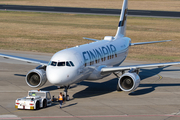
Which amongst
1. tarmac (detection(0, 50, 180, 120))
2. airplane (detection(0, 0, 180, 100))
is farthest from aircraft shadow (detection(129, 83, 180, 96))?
airplane (detection(0, 0, 180, 100))

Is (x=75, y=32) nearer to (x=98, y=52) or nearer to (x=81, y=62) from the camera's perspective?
(x=98, y=52)

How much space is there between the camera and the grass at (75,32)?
65.6 meters

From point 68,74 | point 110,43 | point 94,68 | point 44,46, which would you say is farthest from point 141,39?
point 68,74

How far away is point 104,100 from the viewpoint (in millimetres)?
32062

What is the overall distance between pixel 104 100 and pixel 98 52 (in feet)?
19.6

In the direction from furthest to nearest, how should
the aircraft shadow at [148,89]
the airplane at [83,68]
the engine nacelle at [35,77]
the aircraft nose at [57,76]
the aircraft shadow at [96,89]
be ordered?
the aircraft shadow at [148,89] → the aircraft shadow at [96,89] → the engine nacelle at [35,77] → the airplane at [83,68] → the aircraft nose at [57,76]

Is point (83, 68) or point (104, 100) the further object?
point (104, 100)

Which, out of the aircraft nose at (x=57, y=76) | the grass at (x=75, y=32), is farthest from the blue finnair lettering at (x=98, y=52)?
the grass at (x=75, y=32)

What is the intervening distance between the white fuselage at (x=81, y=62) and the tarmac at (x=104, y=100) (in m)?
2.33

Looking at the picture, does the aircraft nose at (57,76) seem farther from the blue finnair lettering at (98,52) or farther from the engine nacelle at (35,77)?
the engine nacelle at (35,77)

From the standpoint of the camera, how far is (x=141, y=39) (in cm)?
7644

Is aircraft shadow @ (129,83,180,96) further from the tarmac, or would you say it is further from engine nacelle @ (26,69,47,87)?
engine nacelle @ (26,69,47,87)

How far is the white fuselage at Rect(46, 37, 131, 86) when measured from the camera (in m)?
29.3

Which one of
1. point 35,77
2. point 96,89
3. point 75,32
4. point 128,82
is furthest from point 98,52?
point 75,32
